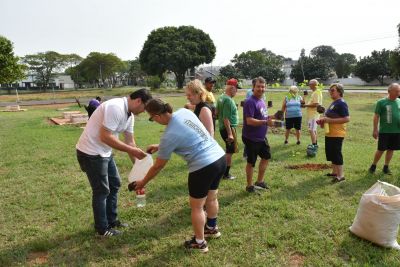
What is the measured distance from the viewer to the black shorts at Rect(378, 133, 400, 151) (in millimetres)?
6281

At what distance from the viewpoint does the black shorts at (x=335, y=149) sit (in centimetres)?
596

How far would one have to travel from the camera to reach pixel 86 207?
5215 mm

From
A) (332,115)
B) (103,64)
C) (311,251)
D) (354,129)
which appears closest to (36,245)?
(311,251)

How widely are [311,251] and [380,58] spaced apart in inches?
2651

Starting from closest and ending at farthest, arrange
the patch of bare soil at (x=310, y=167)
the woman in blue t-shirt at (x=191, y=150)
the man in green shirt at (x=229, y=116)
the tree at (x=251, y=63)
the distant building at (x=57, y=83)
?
the woman in blue t-shirt at (x=191, y=150)
the man in green shirt at (x=229, y=116)
the patch of bare soil at (x=310, y=167)
the tree at (x=251, y=63)
the distant building at (x=57, y=83)

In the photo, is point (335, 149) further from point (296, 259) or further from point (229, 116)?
point (296, 259)

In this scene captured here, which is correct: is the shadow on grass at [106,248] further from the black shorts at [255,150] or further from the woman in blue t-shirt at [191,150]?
the black shorts at [255,150]

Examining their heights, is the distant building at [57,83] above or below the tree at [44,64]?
below

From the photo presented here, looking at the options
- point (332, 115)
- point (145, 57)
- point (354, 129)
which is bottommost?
point (354, 129)

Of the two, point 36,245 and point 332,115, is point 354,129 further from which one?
point 36,245

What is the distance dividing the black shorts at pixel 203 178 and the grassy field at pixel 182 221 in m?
0.73

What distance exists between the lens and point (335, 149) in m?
5.98

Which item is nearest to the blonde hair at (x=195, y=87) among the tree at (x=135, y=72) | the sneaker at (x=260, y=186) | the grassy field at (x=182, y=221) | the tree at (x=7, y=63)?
the grassy field at (x=182, y=221)

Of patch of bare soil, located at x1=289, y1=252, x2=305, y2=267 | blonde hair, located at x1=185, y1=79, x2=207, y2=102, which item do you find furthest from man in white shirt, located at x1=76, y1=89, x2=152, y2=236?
patch of bare soil, located at x1=289, y1=252, x2=305, y2=267
